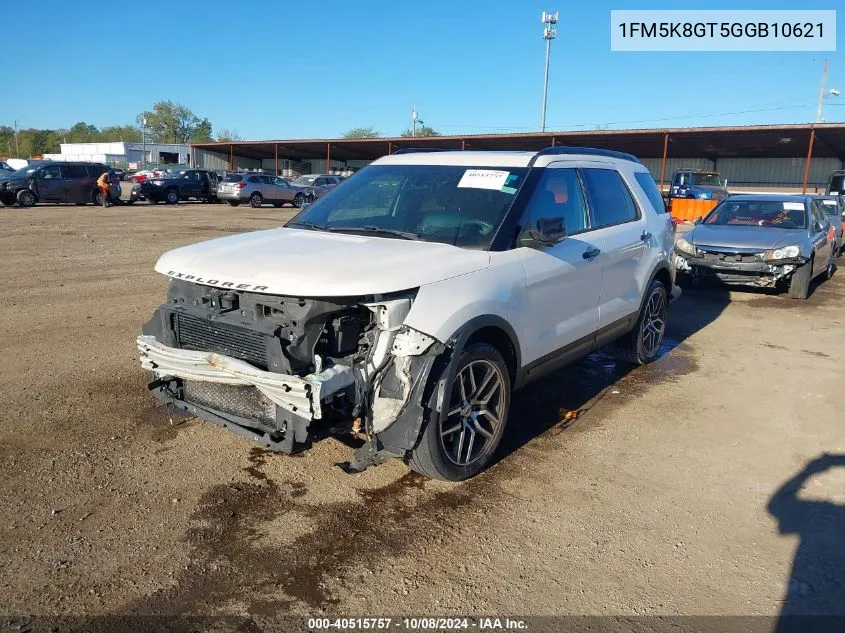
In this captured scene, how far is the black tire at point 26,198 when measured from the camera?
941 inches

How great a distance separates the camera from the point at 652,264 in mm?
6047

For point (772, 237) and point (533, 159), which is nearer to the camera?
point (533, 159)

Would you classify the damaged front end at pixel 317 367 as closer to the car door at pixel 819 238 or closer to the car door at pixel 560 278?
the car door at pixel 560 278

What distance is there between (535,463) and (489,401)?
56cm

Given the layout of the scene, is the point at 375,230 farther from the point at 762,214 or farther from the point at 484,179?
the point at 762,214

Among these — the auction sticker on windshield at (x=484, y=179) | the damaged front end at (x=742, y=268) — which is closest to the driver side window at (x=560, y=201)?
the auction sticker on windshield at (x=484, y=179)

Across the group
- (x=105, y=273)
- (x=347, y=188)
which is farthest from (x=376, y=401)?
(x=105, y=273)

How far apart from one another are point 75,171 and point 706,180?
1053 inches

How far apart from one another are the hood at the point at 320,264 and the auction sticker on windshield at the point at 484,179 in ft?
2.26

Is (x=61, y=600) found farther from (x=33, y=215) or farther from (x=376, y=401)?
(x=33, y=215)

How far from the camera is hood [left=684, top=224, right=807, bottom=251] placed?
383 inches

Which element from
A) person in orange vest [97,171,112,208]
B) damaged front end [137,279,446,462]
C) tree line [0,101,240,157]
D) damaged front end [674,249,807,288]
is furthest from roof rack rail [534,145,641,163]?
tree line [0,101,240,157]

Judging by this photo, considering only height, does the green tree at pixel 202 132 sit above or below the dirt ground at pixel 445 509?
above

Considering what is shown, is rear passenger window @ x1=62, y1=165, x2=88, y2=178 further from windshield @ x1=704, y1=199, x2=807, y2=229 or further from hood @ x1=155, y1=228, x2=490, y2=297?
hood @ x1=155, y1=228, x2=490, y2=297
